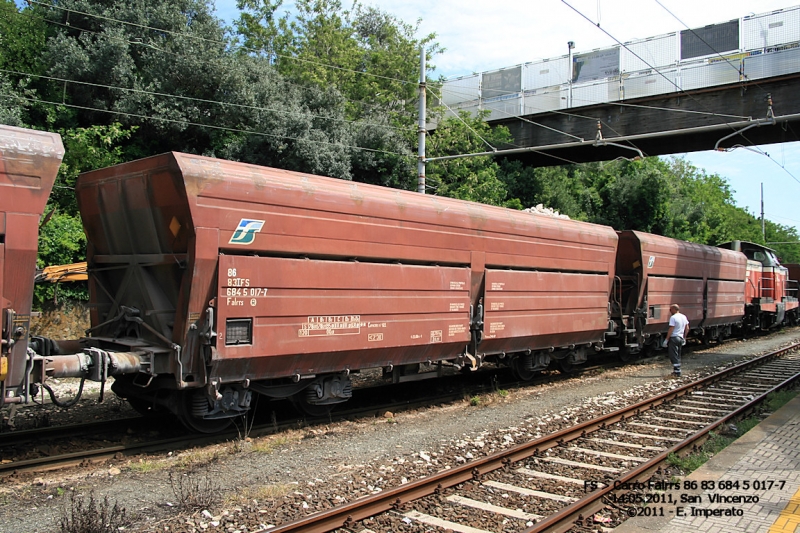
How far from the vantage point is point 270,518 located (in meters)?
5.16

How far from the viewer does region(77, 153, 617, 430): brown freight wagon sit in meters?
6.98

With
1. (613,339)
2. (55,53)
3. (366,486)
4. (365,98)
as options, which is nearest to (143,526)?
(366,486)

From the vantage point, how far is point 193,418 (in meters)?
7.73

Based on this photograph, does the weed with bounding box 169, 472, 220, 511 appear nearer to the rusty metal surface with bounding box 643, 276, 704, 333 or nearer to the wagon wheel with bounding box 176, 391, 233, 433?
the wagon wheel with bounding box 176, 391, 233, 433

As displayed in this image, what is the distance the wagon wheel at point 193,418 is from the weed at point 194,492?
4.16ft

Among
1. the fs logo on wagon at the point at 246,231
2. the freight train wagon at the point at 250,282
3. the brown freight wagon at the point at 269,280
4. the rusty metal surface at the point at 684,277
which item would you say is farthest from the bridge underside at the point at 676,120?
the fs logo on wagon at the point at 246,231

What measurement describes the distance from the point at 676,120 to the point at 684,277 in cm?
700

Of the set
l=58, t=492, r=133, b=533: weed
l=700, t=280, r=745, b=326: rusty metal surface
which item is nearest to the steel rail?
l=58, t=492, r=133, b=533: weed

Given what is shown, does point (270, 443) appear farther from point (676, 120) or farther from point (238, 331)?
point (676, 120)

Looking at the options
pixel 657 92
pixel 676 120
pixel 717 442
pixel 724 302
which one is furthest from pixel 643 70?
pixel 717 442

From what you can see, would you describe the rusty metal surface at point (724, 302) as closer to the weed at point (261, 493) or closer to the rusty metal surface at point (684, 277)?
the rusty metal surface at point (684, 277)

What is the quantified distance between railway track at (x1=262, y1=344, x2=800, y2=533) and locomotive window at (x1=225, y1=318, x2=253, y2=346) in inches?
106

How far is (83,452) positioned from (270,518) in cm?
300

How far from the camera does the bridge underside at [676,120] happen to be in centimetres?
1989
